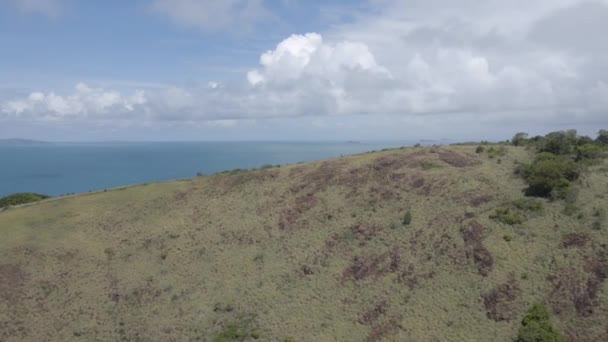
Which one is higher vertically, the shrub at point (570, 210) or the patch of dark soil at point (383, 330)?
the shrub at point (570, 210)

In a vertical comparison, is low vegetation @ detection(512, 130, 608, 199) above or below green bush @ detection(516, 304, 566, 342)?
above

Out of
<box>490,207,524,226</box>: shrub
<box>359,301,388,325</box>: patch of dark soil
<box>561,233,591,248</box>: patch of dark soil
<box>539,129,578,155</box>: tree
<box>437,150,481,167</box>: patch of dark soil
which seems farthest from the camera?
<box>437,150,481,167</box>: patch of dark soil

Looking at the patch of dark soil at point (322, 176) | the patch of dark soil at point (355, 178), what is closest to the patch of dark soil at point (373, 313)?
the patch of dark soil at point (355, 178)

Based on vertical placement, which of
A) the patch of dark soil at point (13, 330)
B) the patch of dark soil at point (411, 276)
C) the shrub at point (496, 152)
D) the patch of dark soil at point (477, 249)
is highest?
the shrub at point (496, 152)

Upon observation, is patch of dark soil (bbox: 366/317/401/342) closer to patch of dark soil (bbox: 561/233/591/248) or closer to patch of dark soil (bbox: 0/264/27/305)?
patch of dark soil (bbox: 561/233/591/248)

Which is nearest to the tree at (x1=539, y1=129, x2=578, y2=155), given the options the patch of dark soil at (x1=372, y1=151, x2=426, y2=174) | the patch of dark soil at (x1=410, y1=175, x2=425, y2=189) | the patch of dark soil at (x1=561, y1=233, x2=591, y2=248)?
the patch of dark soil at (x1=372, y1=151, x2=426, y2=174)

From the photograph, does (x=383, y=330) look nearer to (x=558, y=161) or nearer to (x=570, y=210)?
(x=570, y=210)

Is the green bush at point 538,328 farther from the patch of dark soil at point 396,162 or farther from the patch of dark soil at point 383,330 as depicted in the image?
the patch of dark soil at point 396,162
